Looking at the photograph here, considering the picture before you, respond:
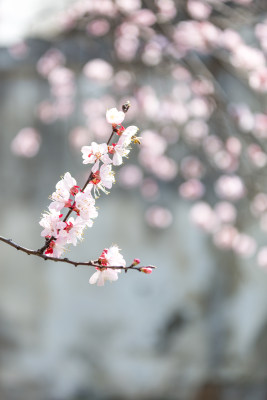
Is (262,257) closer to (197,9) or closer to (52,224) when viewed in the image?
(197,9)

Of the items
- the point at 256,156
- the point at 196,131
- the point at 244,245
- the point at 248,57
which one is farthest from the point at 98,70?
the point at 244,245

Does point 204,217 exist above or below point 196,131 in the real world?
below

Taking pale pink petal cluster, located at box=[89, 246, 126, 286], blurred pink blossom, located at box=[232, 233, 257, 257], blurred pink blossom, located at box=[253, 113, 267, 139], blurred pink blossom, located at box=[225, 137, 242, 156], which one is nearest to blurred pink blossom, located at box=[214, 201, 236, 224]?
blurred pink blossom, located at box=[232, 233, 257, 257]

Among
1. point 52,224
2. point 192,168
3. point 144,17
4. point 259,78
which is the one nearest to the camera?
point 52,224

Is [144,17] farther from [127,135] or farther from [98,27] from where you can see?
[127,135]

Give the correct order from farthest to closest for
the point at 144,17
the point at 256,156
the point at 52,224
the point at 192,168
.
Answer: the point at 192,168
the point at 144,17
the point at 256,156
the point at 52,224

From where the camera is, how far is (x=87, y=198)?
6.30 ft

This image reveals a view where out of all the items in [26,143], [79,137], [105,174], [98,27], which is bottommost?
[105,174]

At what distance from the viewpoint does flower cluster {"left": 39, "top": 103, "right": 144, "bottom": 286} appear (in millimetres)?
1896

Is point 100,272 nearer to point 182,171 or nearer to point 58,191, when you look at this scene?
point 58,191

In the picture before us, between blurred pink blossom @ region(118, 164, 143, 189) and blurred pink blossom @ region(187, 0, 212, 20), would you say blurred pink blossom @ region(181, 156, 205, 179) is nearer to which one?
blurred pink blossom @ region(118, 164, 143, 189)

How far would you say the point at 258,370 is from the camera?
5422mm

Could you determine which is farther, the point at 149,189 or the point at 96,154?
the point at 149,189

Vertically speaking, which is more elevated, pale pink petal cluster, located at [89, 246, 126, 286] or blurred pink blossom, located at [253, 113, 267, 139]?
blurred pink blossom, located at [253, 113, 267, 139]
